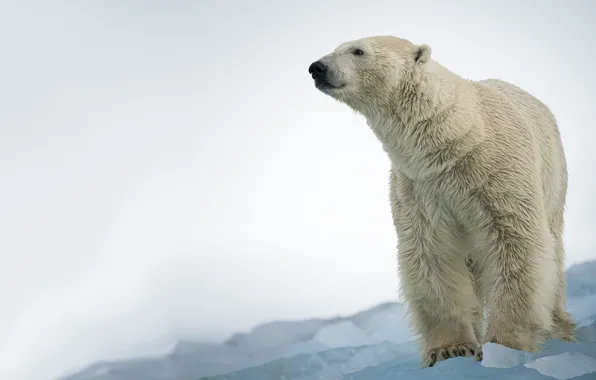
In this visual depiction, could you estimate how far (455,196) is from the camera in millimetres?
4074

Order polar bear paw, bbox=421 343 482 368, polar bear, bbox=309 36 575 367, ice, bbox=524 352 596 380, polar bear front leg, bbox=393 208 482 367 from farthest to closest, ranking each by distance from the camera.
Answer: polar bear front leg, bbox=393 208 482 367 < polar bear paw, bbox=421 343 482 368 < polar bear, bbox=309 36 575 367 < ice, bbox=524 352 596 380

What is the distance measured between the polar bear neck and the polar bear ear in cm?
4

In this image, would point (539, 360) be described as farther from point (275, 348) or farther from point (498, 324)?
point (275, 348)

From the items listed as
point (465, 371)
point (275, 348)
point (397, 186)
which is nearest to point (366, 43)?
point (397, 186)

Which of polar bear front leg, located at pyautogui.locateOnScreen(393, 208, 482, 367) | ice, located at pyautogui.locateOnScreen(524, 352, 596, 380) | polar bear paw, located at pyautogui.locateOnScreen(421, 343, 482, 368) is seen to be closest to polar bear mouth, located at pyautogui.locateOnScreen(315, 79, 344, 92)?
polar bear front leg, located at pyautogui.locateOnScreen(393, 208, 482, 367)

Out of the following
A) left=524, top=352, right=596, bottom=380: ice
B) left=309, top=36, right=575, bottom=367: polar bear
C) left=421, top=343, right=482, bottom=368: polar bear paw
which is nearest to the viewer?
left=524, top=352, right=596, bottom=380: ice

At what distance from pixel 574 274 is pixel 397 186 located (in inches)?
103

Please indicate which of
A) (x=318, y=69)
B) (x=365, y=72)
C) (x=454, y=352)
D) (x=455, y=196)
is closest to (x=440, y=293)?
(x=454, y=352)

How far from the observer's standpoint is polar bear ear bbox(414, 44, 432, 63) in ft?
13.7

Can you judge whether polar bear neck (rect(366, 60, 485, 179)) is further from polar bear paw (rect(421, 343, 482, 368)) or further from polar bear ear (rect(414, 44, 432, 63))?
polar bear paw (rect(421, 343, 482, 368))

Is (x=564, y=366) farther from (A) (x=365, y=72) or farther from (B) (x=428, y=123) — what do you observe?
(A) (x=365, y=72)

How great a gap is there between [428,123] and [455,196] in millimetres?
402

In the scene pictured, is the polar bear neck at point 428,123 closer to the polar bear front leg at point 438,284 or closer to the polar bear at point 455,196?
the polar bear at point 455,196

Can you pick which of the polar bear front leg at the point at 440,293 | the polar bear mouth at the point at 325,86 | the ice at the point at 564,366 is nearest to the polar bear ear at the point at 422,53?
the polar bear mouth at the point at 325,86
